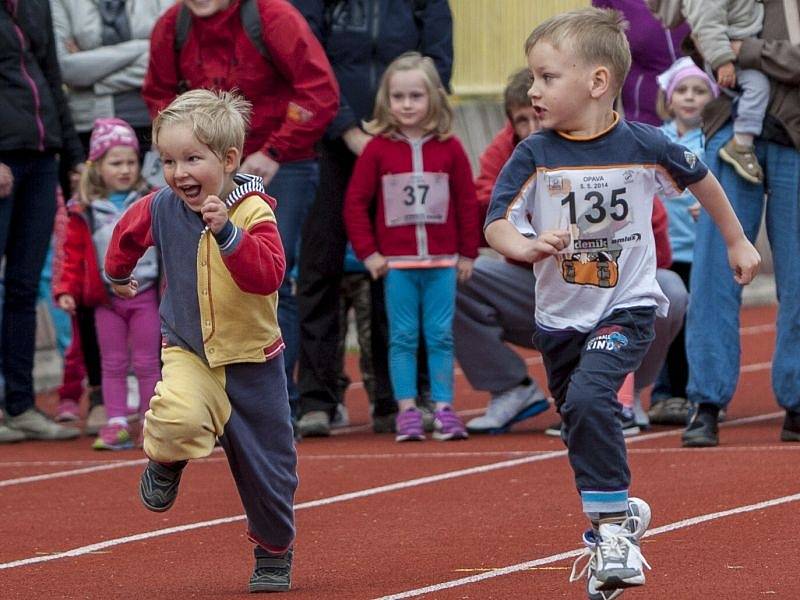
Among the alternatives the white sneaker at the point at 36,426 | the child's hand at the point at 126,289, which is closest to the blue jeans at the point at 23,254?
the white sneaker at the point at 36,426

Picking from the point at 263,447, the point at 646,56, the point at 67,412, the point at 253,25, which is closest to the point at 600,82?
the point at 263,447

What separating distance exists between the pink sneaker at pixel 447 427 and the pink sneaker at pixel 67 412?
8.06 ft

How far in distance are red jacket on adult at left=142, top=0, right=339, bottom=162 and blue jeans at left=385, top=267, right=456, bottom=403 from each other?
1.01 meters

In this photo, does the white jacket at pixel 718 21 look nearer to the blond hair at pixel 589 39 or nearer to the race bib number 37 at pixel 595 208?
the blond hair at pixel 589 39

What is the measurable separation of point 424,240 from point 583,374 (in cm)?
445

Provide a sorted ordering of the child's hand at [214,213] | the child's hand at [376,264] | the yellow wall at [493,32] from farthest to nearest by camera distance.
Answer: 1. the yellow wall at [493,32]
2. the child's hand at [376,264]
3. the child's hand at [214,213]

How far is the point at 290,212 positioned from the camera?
31.1 ft

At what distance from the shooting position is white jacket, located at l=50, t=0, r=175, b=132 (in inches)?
407

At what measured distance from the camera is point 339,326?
1034 centimetres

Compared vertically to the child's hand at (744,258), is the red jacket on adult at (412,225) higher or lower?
lower

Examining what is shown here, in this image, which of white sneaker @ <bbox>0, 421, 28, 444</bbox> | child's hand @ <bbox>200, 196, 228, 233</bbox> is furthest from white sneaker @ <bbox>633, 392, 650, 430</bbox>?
child's hand @ <bbox>200, 196, 228, 233</bbox>

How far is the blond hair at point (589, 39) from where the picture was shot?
564 centimetres

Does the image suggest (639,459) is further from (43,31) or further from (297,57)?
(43,31)

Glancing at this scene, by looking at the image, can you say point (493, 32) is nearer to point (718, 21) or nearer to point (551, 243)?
point (718, 21)
